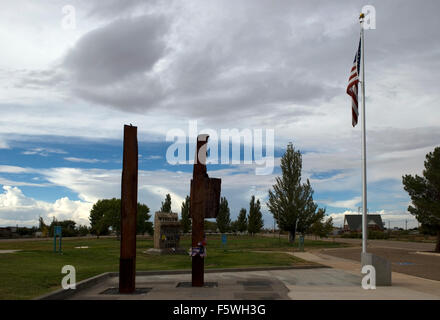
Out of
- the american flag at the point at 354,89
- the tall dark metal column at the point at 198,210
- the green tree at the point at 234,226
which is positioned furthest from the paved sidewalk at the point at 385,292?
the green tree at the point at 234,226

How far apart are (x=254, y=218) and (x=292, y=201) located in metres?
31.1

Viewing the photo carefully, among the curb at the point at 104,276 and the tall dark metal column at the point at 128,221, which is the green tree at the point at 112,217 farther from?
the tall dark metal column at the point at 128,221

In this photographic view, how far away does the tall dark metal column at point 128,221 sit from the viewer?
35.4 ft

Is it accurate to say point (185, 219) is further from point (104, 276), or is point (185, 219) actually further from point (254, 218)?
point (104, 276)

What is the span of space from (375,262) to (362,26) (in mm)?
8284

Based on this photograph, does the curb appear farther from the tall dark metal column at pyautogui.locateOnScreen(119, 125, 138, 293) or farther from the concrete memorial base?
the concrete memorial base

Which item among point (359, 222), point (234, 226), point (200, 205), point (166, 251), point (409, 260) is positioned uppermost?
point (200, 205)

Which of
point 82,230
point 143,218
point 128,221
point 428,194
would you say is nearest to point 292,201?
point 428,194

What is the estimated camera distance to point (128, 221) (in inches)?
428

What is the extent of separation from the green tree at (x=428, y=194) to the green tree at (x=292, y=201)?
1273 centimetres

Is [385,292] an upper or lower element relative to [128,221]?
lower
